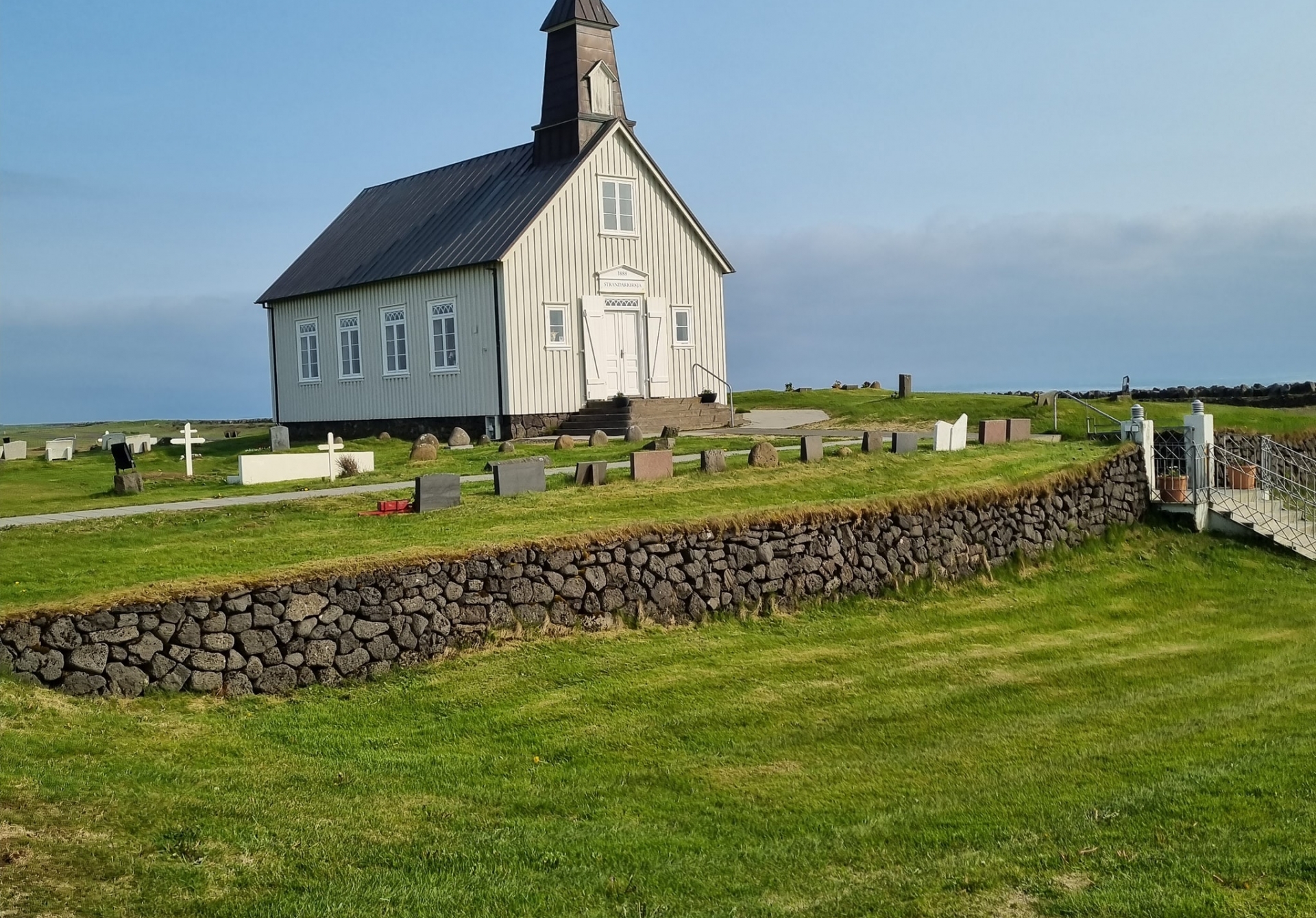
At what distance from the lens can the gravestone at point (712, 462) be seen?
18469 millimetres

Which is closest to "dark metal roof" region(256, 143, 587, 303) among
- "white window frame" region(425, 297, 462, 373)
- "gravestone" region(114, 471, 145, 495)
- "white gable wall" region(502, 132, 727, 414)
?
"white gable wall" region(502, 132, 727, 414)

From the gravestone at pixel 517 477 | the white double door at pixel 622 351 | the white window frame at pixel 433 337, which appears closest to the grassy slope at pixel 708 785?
the gravestone at pixel 517 477

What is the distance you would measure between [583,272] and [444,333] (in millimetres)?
3701

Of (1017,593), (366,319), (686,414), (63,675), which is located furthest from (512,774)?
(366,319)

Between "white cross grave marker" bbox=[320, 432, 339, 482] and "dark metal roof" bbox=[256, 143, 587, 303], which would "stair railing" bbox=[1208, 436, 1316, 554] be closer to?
"white cross grave marker" bbox=[320, 432, 339, 482]

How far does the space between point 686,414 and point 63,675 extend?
20.2 meters

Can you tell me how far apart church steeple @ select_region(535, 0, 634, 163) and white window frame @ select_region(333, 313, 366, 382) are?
21.6ft

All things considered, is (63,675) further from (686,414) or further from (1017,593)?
(686,414)

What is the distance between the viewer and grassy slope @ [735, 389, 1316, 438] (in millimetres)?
31312

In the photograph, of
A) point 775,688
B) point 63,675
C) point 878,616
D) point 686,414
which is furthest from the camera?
point 686,414

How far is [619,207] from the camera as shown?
30.3 m

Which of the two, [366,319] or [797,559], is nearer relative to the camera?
[797,559]

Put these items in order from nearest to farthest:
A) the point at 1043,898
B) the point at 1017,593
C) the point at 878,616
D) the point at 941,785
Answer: the point at 1043,898
the point at 941,785
the point at 878,616
the point at 1017,593

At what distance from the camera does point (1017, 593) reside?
18.1 m
